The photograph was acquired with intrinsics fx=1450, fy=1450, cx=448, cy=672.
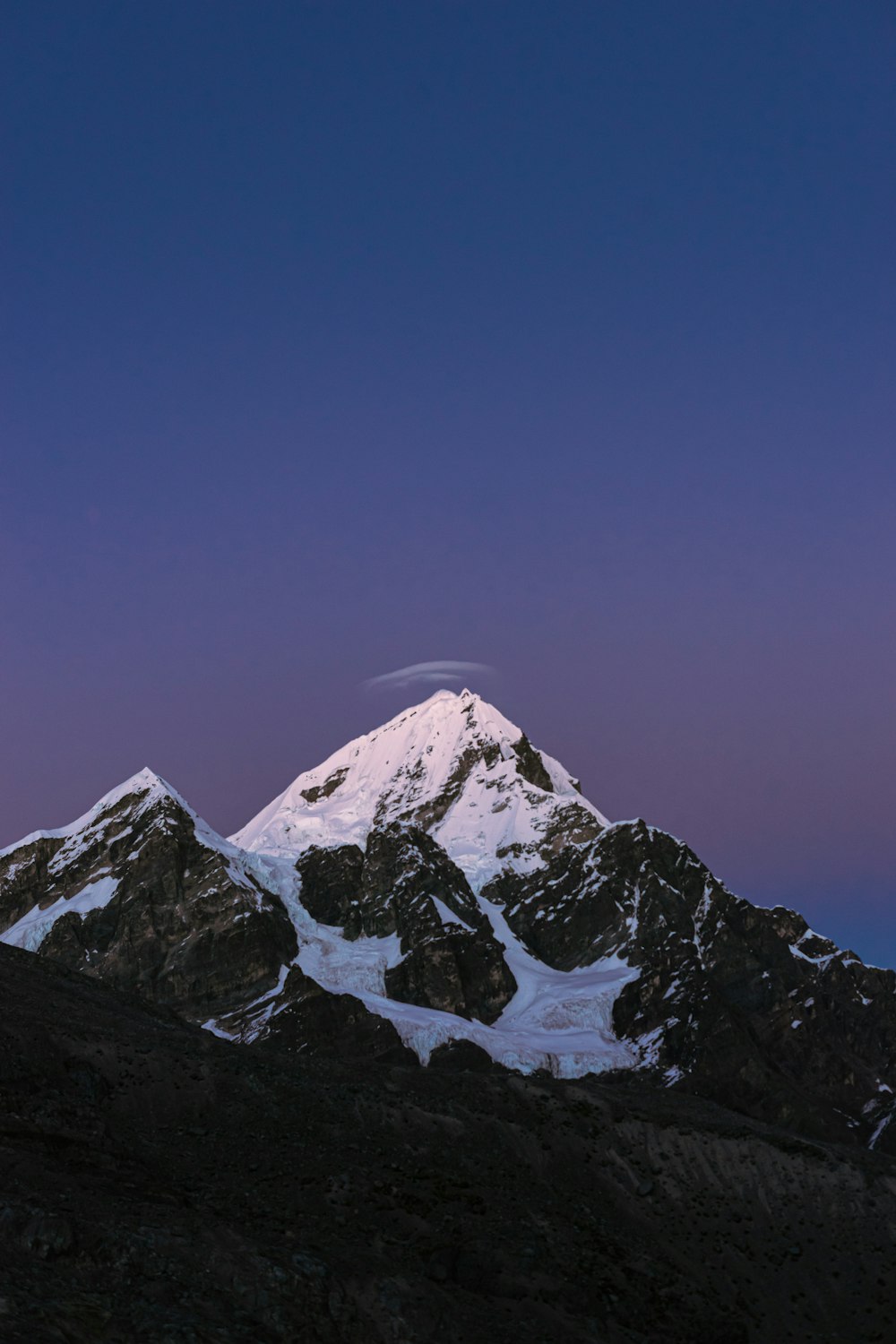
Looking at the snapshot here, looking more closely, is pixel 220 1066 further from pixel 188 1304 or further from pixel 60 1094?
pixel 188 1304

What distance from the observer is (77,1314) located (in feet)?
190

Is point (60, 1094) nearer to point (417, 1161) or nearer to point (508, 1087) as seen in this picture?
point (417, 1161)

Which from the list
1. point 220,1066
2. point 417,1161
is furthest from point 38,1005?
point 417,1161

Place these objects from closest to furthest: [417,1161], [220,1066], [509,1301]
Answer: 1. [509,1301]
2. [417,1161]
3. [220,1066]

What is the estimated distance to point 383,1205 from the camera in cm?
8881

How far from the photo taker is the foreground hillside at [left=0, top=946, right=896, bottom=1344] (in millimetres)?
66062

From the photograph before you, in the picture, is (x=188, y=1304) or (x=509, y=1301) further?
(x=509, y=1301)

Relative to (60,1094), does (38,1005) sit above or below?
above

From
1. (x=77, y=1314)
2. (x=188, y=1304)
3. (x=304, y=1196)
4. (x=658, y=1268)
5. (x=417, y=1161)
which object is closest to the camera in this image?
(x=77, y=1314)

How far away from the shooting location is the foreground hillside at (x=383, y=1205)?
66.1m

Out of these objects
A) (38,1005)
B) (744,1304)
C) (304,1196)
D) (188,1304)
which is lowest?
(744,1304)

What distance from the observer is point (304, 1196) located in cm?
8719

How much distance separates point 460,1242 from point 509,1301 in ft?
19.1

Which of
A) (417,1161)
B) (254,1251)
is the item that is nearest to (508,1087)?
(417,1161)
